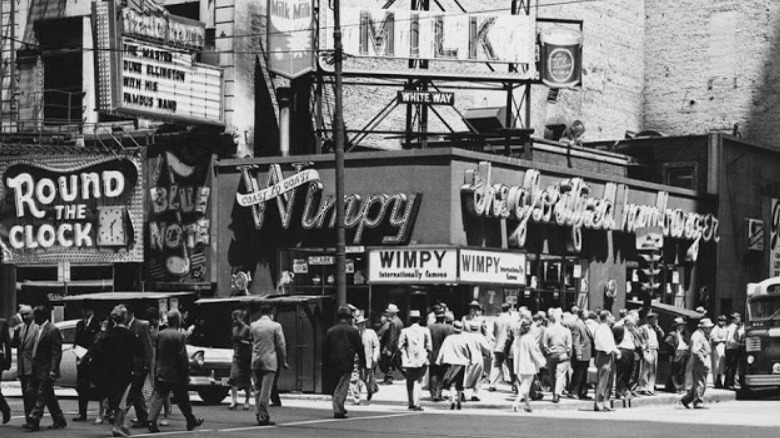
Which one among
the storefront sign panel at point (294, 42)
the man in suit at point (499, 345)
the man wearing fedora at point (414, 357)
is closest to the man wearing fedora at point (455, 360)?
the man wearing fedora at point (414, 357)

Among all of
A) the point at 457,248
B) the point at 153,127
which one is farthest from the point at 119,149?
the point at 457,248

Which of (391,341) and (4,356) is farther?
(391,341)

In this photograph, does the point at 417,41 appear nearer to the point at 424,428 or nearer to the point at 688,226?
the point at 688,226

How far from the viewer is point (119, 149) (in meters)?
38.9

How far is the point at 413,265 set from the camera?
115ft

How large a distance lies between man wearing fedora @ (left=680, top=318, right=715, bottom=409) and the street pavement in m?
0.30

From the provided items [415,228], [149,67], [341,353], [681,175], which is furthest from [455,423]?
[681,175]

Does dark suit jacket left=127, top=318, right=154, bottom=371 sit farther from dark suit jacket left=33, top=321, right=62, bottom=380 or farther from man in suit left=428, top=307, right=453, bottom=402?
man in suit left=428, top=307, right=453, bottom=402

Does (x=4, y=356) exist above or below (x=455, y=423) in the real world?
above

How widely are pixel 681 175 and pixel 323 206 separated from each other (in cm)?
1811

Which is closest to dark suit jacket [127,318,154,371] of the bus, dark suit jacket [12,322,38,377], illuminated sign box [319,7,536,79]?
dark suit jacket [12,322,38,377]

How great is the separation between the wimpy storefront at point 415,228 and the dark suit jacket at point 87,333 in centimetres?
1071

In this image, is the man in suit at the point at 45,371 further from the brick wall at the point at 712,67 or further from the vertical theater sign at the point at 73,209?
the brick wall at the point at 712,67

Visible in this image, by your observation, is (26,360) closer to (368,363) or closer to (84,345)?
(84,345)
